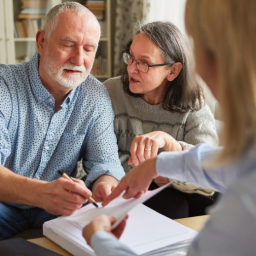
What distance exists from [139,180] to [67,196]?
0.25 m

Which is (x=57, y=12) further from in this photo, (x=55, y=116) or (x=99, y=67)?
(x=99, y=67)

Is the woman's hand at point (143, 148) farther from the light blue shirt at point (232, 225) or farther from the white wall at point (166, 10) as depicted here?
the white wall at point (166, 10)

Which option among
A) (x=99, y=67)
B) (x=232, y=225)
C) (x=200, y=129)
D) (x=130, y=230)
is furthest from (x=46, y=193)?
(x=99, y=67)

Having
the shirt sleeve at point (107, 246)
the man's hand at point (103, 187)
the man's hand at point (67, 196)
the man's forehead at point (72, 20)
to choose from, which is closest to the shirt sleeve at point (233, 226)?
the shirt sleeve at point (107, 246)

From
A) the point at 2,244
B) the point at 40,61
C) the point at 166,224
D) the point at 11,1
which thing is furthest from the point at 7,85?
the point at 11,1

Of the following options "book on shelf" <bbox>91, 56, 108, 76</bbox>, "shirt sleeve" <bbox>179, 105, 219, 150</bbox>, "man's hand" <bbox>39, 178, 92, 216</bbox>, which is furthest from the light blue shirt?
"book on shelf" <bbox>91, 56, 108, 76</bbox>

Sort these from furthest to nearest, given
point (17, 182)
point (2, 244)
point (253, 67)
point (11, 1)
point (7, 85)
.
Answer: point (11, 1)
point (7, 85)
point (17, 182)
point (2, 244)
point (253, 67)

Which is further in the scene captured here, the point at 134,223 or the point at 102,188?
the point at 102,188

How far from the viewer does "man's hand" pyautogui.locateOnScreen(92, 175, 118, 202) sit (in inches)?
45.9

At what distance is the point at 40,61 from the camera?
1486 mm

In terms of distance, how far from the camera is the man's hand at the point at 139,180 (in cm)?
85

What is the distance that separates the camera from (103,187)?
46.8 inches

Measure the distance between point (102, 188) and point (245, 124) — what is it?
752 mm

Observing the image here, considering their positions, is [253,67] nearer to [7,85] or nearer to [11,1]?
[7,85]
